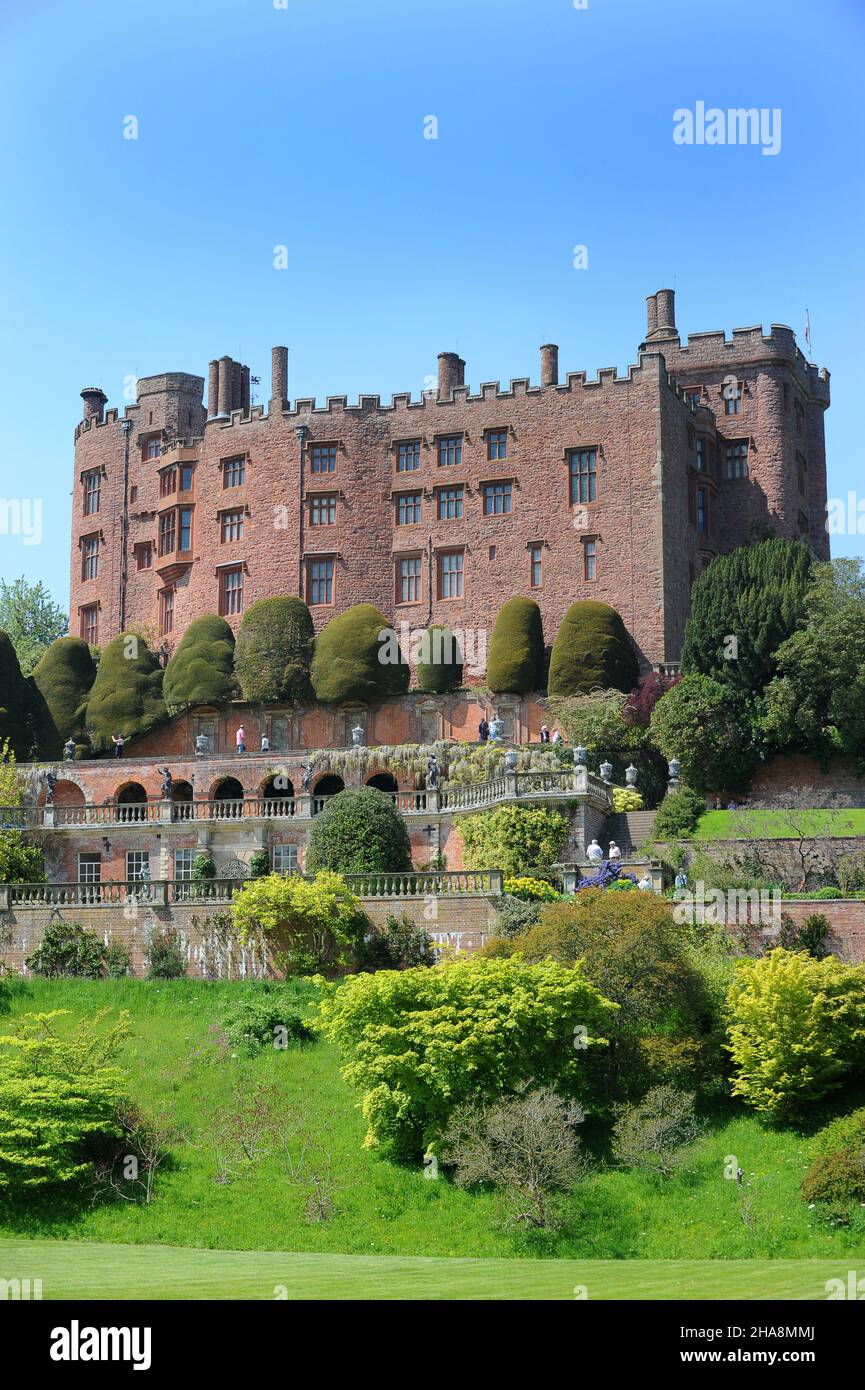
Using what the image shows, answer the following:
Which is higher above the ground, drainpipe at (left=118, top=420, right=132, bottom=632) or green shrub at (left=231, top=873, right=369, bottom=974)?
drainpipe at (left=118, top=420, right=132, bottom=632)

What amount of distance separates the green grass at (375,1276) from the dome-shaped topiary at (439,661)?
32.1 m

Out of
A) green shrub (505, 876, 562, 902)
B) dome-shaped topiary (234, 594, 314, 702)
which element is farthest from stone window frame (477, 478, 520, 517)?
green shrub (505, 876, 562, 902)

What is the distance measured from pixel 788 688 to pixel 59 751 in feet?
75.0

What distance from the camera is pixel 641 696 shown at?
56875 mm

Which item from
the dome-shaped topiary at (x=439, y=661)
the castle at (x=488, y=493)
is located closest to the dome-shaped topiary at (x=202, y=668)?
the castle at (x=488, y=493)

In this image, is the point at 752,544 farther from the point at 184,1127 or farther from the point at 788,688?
the point at 184,1127

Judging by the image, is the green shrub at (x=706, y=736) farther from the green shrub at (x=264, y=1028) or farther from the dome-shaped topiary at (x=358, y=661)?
the green shrub at (x=264, y=1028)

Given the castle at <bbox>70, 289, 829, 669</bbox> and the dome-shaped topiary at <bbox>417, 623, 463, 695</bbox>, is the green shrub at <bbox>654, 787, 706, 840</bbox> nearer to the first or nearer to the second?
the castle at <bbox>70, 289, 829, 669</bbox>

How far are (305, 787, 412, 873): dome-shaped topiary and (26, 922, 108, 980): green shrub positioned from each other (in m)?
5.41

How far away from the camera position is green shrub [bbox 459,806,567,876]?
4609cm

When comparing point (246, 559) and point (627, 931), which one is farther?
point (246, 559)

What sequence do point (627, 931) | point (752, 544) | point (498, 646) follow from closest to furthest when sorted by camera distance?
point (627, 931) < point (498, 646) < point (752, 544)

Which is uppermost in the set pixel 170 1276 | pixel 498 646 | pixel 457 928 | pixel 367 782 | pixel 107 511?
pixel 107 511
